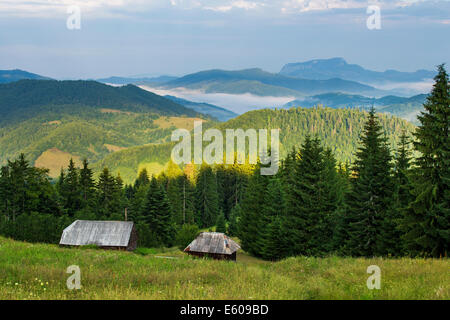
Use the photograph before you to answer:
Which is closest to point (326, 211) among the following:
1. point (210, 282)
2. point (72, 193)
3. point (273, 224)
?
point (273, 224)

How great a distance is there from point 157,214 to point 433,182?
4140cm

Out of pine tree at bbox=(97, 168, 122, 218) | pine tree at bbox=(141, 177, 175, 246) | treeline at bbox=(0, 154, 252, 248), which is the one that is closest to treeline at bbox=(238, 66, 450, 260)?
pine tree at bbox=(141, 177, 175, 246)

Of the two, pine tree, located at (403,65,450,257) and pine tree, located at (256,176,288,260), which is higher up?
pine tree, located at (403,65,450,257)

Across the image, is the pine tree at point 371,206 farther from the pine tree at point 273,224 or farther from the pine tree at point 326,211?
the pine tree at point 273,224

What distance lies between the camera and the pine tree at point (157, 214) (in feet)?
189

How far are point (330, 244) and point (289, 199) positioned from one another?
6881 millimetres

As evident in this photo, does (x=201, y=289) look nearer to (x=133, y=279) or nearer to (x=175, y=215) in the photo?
(x=133, y=279)

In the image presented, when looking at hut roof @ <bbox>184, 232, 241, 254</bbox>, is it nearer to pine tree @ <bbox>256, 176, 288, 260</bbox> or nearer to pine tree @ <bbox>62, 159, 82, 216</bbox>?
pine tree @ <bbox>256, 176, 288, 260</bbox>

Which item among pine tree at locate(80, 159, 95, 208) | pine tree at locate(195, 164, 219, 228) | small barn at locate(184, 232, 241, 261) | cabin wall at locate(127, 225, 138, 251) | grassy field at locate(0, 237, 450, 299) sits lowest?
pine tree at locate(195, 164, 219, 228)

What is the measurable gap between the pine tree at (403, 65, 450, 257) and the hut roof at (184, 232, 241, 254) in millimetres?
19175

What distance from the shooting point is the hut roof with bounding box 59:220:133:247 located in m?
43.7

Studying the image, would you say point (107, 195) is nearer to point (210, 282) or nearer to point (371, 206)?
point (371, 206)

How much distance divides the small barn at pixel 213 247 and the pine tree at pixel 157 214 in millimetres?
17446

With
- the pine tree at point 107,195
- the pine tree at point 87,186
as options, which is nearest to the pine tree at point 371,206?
the pine tree at point 107,195
